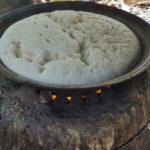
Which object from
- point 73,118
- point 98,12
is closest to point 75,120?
point 73,118

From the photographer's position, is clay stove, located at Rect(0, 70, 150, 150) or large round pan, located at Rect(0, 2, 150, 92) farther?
clay stove, located at Rect(0, 70, 150, 150)

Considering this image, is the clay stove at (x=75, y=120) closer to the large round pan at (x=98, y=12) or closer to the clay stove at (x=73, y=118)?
the clay stove at (x=73, y=118)

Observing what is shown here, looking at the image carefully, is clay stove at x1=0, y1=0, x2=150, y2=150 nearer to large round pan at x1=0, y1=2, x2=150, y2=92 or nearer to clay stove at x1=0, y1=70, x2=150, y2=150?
clay stove at x1=0, y1=70, x2=150, y2=150

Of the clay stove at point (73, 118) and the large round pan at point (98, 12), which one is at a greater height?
the large round pan at point (98, 12)

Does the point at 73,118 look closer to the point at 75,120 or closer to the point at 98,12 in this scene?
the point at 75,120

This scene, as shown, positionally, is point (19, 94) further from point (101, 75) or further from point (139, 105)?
point (139, 105)

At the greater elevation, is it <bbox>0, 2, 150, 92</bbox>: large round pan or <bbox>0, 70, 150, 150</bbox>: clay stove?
<bbox>0, 2, 150, 92</bbox>: large round pan

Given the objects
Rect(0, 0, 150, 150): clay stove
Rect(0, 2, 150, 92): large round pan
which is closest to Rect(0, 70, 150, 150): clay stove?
Rect(0, 0, 150, 150): clay stove

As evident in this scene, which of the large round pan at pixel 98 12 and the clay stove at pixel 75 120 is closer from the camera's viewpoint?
the large round pan at pixel 98 12

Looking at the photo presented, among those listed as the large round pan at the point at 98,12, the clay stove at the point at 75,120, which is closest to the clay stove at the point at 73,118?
the clay stove at the point at 75,120

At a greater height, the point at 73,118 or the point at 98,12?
the point at 98,12

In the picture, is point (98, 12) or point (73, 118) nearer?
point (73, 118)

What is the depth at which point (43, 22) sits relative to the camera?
221 centimetres

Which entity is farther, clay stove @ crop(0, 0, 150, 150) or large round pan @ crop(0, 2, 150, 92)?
clay stove @ crop(0, 0, 150, 150)
